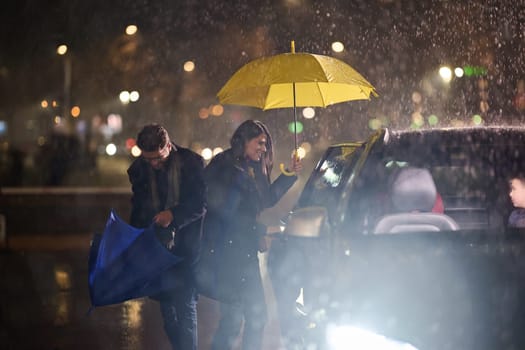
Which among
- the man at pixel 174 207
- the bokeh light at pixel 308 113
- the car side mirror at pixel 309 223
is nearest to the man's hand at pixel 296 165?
the man at pixel 174 207

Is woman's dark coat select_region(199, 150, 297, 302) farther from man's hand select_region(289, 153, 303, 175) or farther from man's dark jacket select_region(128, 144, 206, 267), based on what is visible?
man's hand select_region(289, 153, 303, 175)

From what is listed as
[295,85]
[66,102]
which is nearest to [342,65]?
[295,85]

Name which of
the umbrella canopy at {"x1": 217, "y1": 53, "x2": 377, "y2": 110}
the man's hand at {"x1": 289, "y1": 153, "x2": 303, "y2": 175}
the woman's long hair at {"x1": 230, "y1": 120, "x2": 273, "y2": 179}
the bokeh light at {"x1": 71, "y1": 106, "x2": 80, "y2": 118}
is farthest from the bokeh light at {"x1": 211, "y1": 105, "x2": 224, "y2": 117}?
the woman's long hair at {"x1": 230, "y1": 120, "x2": 273, "y2": 179}

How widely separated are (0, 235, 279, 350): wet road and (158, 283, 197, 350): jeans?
1.25m

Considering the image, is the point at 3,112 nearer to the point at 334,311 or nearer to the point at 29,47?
the point at 29,47

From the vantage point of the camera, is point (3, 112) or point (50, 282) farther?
point (3, 112)

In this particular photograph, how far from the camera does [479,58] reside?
1431 inches

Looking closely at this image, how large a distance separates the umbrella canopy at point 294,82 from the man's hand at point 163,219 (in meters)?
1.44

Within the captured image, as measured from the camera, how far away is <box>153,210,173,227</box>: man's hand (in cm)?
576

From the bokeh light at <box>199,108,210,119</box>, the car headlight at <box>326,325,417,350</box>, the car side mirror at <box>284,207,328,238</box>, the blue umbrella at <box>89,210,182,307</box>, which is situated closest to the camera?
the car headlight at <box>326,325,417,350</box>

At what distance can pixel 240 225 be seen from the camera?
595cm

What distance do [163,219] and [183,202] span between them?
170mm

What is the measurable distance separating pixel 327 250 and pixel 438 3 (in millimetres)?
26699

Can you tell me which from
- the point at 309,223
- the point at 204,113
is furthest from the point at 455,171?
the point at 204,113
